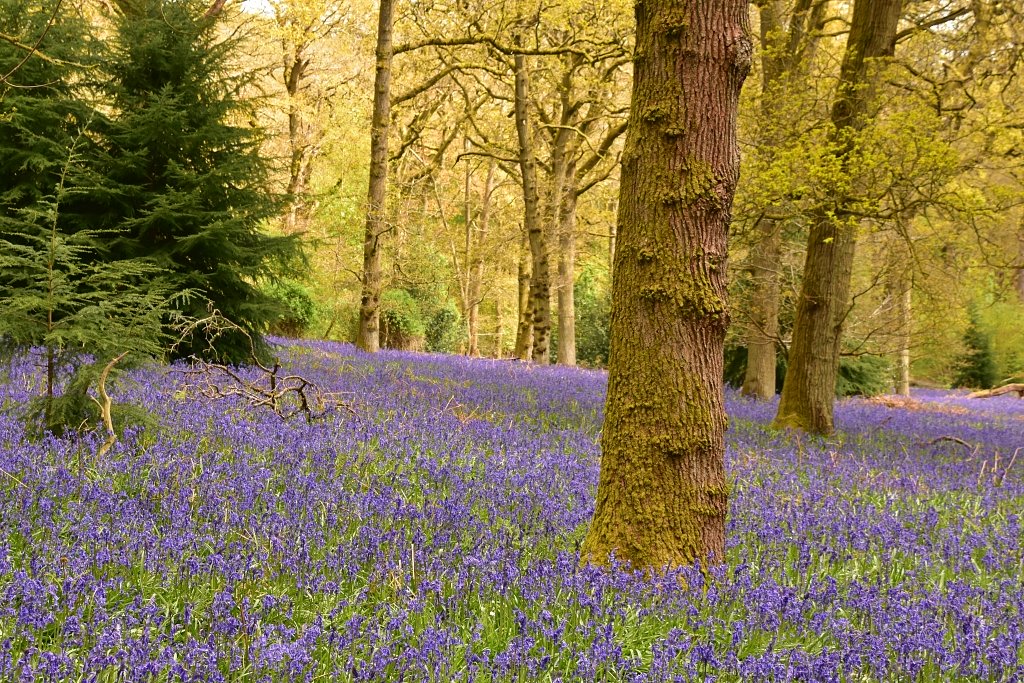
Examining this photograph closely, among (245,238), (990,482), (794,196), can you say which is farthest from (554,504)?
(245,238)

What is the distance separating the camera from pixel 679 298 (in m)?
3.67

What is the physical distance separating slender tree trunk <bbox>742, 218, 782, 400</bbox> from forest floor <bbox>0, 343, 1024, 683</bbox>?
26.0 feet

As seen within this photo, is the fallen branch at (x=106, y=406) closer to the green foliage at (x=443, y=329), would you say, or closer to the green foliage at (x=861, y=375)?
the green foliage at (x=861, y=375)

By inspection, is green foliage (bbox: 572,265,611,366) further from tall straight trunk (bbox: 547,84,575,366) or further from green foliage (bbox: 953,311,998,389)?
green foliage (bbox: 953,311,998,389)

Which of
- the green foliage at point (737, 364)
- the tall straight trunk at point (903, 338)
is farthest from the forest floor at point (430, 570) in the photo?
the green foliage at point (737, 364)

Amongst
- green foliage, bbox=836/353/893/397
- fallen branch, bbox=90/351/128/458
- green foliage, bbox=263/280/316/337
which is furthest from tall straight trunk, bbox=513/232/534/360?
fallen branch, bbox=90/351/128/458

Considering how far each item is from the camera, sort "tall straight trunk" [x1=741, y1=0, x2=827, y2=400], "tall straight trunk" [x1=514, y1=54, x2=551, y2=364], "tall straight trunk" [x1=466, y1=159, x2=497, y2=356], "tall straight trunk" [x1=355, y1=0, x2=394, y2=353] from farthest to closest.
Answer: "tall straight trunk" [x1=466, y1=159, x2=497, y2=356], "tall straight trunk" [x1=514, y1=54, x2=551, y2=364], "tall straight trunk" [x1=355, y1=0, x2=394, y2=353], "tall straight trunk" [x1=741, y1=0, x2=827, y2=400]

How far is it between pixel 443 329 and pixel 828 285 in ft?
72.9

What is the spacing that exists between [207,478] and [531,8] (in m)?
12.5

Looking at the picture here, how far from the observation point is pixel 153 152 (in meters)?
9.61

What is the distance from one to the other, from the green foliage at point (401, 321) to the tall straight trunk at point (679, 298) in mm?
24038

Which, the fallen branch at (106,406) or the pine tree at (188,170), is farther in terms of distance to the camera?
the pine tree at (188,170)

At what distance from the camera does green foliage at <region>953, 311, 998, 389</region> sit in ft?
119

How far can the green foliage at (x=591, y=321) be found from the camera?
2881 cm
